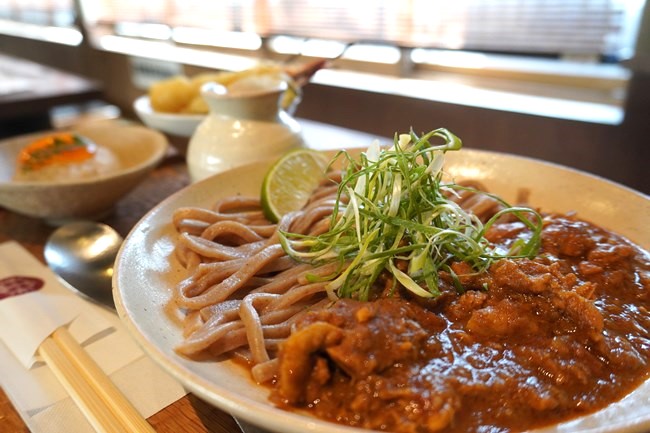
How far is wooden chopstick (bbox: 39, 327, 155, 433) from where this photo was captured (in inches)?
44.7

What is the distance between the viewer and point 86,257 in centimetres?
176

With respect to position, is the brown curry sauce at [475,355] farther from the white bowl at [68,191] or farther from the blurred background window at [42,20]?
the blurred background window at [42,20]

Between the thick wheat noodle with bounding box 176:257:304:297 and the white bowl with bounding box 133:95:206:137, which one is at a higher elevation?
the white bowl with bounding box 133:95:206:137

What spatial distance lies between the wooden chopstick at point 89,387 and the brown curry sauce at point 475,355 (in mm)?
401

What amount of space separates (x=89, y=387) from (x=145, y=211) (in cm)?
112

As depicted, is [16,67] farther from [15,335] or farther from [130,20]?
[15,335]

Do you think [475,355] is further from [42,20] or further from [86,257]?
[42,20]

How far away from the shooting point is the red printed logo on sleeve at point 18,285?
1697mm

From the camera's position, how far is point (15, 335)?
1466 mm

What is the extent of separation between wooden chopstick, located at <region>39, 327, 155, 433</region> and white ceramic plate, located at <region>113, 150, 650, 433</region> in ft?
0.67

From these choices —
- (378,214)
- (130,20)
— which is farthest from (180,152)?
(130,20)

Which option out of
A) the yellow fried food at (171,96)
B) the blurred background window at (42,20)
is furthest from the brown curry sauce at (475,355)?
the blurred background window at (42,20)

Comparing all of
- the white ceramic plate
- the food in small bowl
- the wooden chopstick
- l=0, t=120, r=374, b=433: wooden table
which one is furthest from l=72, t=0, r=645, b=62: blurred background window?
the wooden chopstick

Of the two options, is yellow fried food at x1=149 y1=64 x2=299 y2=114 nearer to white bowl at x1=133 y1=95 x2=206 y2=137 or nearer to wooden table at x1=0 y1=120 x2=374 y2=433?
white bowl at x1=133 y1=95 x2=206 y2=137
